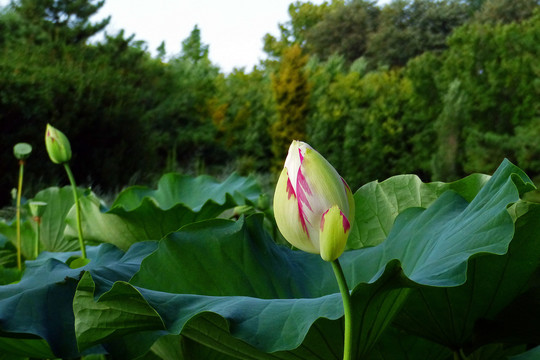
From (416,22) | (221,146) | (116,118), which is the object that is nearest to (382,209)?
(116,118)

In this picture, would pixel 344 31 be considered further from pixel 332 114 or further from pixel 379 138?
pixel 379 138

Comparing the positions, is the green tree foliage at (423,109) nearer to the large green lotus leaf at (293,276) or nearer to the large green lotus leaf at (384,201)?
the large green lotus leaf at (384,201)

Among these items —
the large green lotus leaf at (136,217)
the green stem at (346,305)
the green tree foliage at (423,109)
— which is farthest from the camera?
the green tree foliage at (423,109)

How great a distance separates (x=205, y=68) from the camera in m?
11.7

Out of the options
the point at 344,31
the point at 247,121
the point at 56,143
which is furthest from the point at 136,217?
the point at 344,31

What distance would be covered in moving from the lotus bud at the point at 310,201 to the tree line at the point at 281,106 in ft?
21.5

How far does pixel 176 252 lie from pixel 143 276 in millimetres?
31

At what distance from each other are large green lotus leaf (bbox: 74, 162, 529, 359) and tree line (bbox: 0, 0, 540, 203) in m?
6.36

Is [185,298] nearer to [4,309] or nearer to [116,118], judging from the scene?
[4,309]

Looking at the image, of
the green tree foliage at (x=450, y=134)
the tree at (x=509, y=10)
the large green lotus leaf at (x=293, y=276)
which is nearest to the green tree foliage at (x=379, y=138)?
the green tree foliage at (x=450, y=134)

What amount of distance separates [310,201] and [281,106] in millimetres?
10103

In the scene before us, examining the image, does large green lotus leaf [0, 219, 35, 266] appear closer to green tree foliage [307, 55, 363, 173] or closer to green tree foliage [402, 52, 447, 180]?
green tree foliage [307, 55, 363, 173]

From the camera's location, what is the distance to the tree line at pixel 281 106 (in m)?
7.10

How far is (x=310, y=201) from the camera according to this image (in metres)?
0.32
